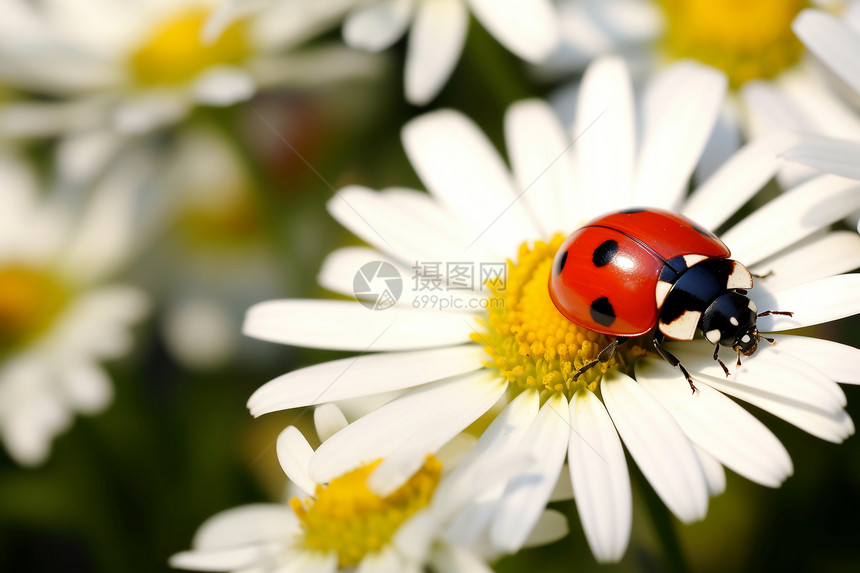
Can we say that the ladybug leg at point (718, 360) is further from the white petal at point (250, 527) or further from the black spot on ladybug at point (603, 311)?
the white petal at point (250, 527)

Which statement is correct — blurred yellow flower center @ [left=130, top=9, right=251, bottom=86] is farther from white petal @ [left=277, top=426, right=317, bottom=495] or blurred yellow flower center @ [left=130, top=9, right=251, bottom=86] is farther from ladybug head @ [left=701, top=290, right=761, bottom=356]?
ladybug head @ [left=701, top=290, right=761, bottom=356]

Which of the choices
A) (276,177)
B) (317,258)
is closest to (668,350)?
(317,258)

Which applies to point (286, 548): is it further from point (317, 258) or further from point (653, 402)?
point (317, 258)

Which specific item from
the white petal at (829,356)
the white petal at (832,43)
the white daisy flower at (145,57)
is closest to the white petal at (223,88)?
the white daisy flower at (145,57)

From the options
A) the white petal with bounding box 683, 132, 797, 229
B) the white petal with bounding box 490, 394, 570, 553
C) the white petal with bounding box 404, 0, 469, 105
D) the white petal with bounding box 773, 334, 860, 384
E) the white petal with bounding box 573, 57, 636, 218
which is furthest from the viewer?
the white petal with bounding box 404, 0, 469, 105

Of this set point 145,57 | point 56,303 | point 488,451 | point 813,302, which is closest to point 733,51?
point 813,302

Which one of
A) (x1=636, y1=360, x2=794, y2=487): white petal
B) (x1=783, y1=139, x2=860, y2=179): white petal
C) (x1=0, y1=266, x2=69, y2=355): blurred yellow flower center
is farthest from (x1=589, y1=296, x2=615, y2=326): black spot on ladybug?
(x1=0, y1=266, x2=69, y2=355): blurred yellow flower center
